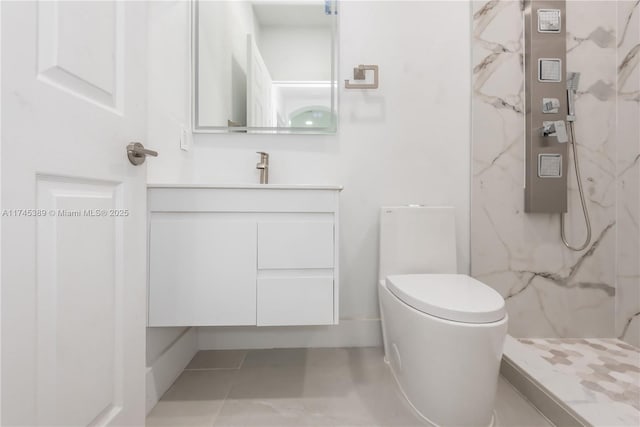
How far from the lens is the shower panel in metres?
1.49

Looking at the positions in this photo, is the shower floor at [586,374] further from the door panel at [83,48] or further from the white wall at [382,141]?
the door panel at [83,48]

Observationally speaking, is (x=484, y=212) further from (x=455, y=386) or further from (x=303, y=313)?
(x=303, y=313)

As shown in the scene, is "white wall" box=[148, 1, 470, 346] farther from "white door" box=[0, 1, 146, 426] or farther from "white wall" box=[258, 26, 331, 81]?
"white door" box=[0, 1, 146, 426]

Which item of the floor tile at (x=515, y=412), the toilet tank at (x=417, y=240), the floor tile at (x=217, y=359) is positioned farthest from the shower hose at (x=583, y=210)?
the floor tile at (x=217, y=359)

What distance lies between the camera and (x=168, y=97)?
1271 millimetres

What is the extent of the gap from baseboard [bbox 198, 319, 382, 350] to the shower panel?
113 cm

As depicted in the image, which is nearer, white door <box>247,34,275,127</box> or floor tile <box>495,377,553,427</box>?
floor tile <box>495,377,553,427</box>

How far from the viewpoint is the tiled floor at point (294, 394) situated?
3.40 ft

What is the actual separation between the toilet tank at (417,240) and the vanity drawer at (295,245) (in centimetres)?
44

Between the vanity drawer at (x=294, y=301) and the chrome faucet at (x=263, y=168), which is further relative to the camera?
the chrome faucet at (x=263, y=168)

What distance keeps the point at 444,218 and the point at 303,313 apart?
84 cm

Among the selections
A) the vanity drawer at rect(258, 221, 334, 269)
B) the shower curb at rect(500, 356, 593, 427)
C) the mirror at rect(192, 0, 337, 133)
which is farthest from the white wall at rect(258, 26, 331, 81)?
the shower curb at rect(500, 356, 593, 427)

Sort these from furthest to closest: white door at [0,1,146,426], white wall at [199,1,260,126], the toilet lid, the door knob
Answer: white wall at [199,1,260,126] → the toilet lid → the door knob → white door at [0,1,146,426]

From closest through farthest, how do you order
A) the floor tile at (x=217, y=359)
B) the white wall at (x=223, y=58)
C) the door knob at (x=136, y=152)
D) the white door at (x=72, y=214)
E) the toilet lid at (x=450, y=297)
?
the white door at (x=72, y=214) → the door knob at (x=136, y=152) → the toilet lid at (x=450, y=297) → the floor tile at (x=217, y=359) → the white wall at (x=223, y=58)
